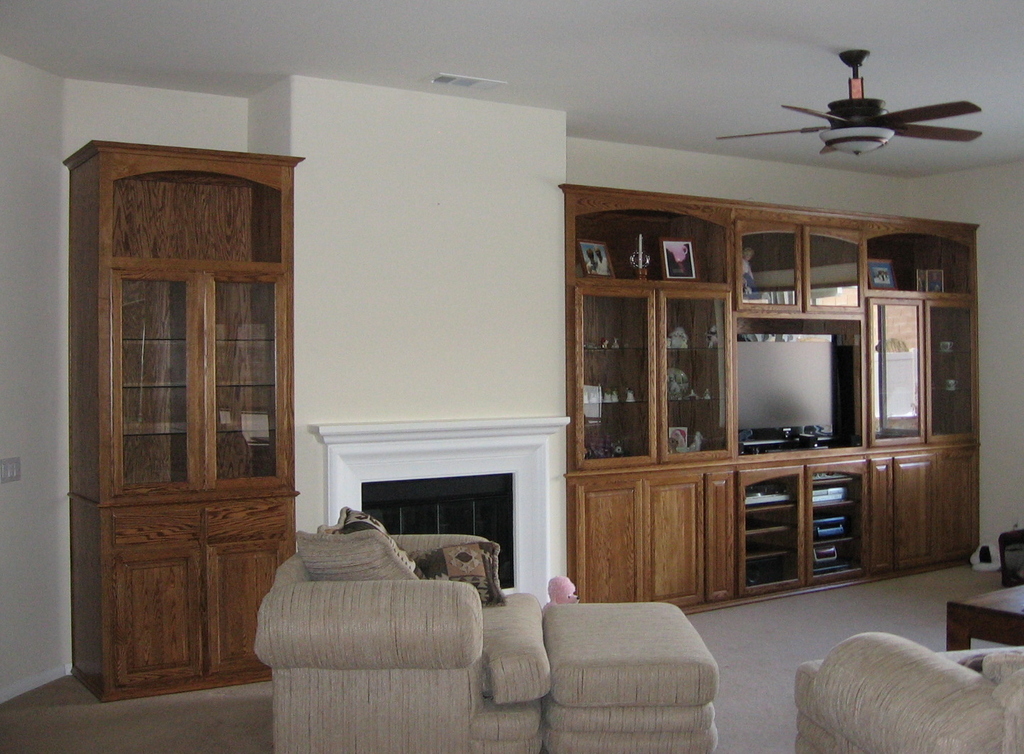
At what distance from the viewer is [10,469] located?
4.54m

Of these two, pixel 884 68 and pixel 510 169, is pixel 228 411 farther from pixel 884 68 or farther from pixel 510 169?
pixel 884 68

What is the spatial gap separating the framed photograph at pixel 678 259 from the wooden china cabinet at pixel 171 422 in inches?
92.1

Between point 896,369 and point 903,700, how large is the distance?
15.8 feet

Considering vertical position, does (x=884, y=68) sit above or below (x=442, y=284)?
above

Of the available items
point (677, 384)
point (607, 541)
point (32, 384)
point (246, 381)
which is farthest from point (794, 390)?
point (32, 384)

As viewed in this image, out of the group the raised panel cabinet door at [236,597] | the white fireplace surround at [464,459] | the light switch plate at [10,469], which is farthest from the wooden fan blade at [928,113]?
the light switch plate at [10,469]

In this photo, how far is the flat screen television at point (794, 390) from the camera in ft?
20.8

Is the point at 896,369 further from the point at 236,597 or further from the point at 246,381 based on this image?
the point at 236,597

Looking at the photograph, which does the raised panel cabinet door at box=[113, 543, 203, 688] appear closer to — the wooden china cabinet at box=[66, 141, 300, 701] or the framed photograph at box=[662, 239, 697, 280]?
the wooden china cabinet at box=[66, 141, 300, 701]

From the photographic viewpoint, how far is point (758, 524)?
629cm

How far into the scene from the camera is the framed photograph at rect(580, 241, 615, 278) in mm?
5781

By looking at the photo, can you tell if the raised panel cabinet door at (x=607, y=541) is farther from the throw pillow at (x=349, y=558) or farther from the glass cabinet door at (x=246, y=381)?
the throw pillow at (x=349, y=558)

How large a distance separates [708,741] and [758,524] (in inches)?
117

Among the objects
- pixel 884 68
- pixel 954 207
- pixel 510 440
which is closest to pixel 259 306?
pixel 510 440
